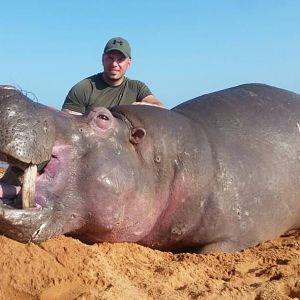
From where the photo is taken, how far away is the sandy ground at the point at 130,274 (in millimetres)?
3291

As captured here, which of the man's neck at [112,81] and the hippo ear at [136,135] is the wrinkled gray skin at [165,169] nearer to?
the hippo ear at [136,135]

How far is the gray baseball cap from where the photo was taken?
23.7 ft

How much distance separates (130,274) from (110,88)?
402cm

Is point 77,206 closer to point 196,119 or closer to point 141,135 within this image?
point 141,135

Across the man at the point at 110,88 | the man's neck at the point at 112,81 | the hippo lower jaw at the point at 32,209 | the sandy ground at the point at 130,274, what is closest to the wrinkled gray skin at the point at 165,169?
the hippo lower jaw at the point at 32,209

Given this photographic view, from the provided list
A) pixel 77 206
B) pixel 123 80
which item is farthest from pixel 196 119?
pixel 123 80

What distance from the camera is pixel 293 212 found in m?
5.28

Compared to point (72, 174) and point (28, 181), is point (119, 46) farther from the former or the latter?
point (28, 181)

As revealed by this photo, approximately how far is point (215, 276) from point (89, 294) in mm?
1021

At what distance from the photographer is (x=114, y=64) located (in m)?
7.21

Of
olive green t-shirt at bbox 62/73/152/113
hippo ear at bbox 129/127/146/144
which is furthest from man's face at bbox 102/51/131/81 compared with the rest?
hippo ear at bbox 129/127/146/144

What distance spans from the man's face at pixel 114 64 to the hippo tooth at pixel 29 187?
383 cm

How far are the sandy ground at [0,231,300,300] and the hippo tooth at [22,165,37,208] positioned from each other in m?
0.26

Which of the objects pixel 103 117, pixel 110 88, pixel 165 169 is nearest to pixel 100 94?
pixel 110 88
